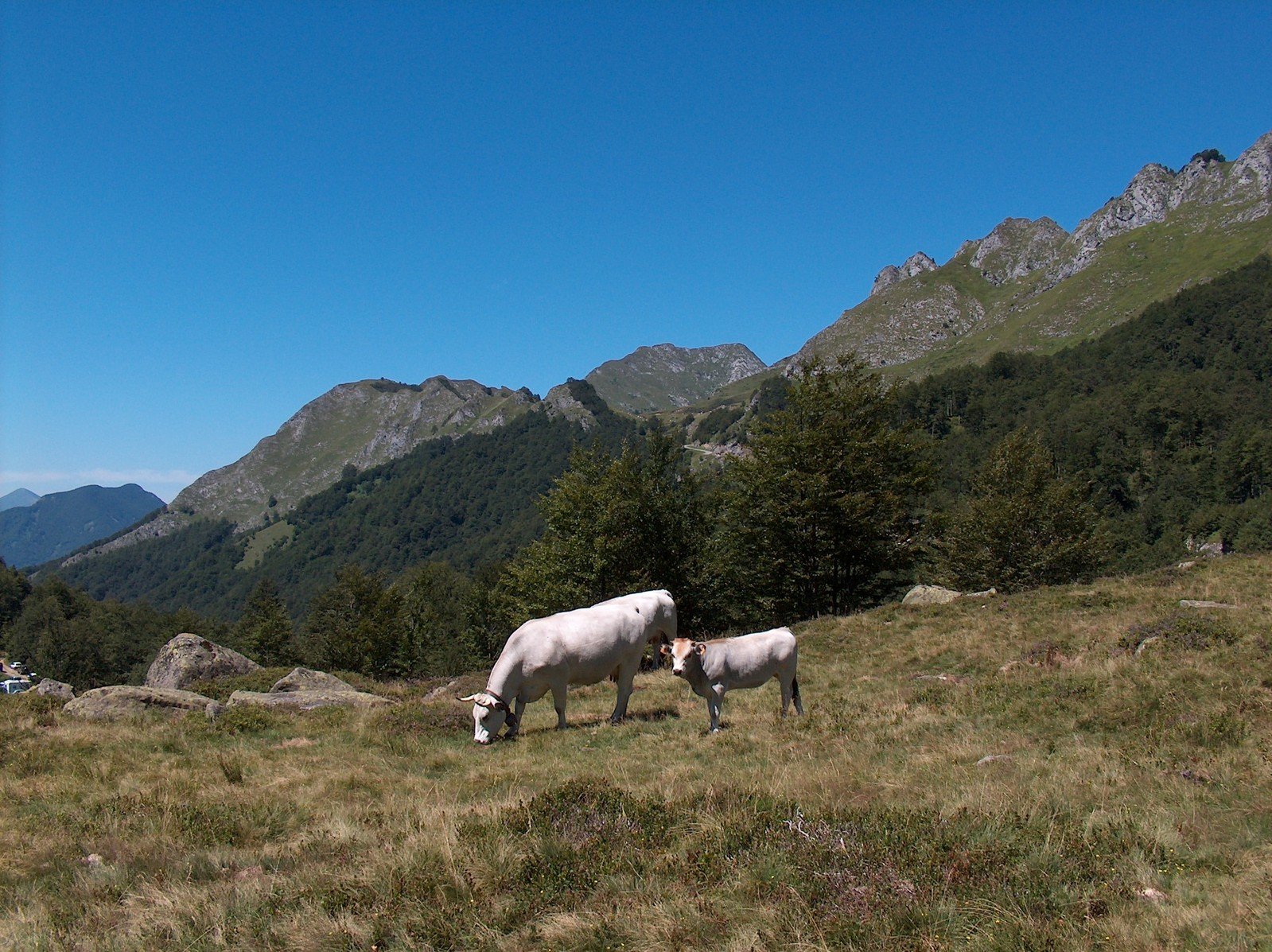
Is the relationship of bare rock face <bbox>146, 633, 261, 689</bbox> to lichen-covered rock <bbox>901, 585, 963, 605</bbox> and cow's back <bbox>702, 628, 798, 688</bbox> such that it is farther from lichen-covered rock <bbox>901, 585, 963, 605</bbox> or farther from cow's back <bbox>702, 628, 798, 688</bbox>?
lichen-covered rock <bbox>901, 585, 963, 605</bbox>

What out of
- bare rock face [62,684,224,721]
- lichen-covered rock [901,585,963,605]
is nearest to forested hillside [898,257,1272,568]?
lichen-covered rock [901,585,963,605]

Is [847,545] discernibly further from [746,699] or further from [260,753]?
[260,753]

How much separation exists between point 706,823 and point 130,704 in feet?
52.6

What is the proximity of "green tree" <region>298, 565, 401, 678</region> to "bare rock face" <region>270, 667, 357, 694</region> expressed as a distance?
4430 centimetres

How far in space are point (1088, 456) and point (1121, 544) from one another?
59116 mm

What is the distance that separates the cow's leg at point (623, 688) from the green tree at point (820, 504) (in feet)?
64.1

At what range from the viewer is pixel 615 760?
11438 millimetres

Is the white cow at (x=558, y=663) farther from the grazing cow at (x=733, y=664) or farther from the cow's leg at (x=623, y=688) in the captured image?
the grazing cow at (x=733, y=664)

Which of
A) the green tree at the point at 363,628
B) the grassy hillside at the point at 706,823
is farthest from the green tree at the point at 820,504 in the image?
the green tree at the point at 363,628

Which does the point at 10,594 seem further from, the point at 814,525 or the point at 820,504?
the point at 820,504

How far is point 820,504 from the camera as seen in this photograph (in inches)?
1310

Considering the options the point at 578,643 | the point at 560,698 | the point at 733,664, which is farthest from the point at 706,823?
the point at 560,698

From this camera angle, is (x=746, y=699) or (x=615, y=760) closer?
(x=615, y=760)

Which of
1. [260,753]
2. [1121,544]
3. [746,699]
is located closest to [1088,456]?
[1121,544]
